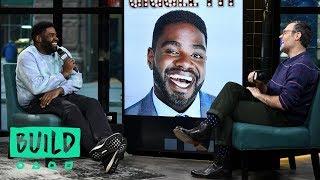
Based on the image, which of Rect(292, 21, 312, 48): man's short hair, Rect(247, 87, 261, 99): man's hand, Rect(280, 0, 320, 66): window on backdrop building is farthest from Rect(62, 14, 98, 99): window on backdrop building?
Rect(292, 21, 312, 48): man's short hair

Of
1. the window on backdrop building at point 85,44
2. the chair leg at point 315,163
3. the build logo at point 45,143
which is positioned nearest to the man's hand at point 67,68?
the build logo at point 45,143

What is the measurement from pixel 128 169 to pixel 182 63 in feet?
3.56

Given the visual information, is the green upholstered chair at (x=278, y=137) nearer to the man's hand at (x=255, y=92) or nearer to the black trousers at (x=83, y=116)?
the man's hand at (x=255, y=92)

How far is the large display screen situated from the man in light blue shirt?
0.58 m

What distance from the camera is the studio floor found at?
205 inches

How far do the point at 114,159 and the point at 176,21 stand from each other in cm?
143

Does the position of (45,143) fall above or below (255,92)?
below

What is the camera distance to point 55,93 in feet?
18.5

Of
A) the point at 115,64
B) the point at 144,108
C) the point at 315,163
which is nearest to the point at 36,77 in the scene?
the point at 144,108

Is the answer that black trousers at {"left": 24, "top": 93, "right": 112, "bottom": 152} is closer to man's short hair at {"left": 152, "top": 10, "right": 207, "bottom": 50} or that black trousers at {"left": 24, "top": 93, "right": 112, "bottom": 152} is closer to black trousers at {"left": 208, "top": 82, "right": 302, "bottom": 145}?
man's short hair at {"left": 152, "top": 10, "right": 207, "bottom": 50}

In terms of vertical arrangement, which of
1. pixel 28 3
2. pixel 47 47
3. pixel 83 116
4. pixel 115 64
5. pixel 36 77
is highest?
pixel 28 3

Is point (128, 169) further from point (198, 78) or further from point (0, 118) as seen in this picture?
point (0, 118)

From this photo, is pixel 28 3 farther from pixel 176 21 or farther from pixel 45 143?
pixel 45 143

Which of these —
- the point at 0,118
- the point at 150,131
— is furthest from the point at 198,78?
the point at 0,118
